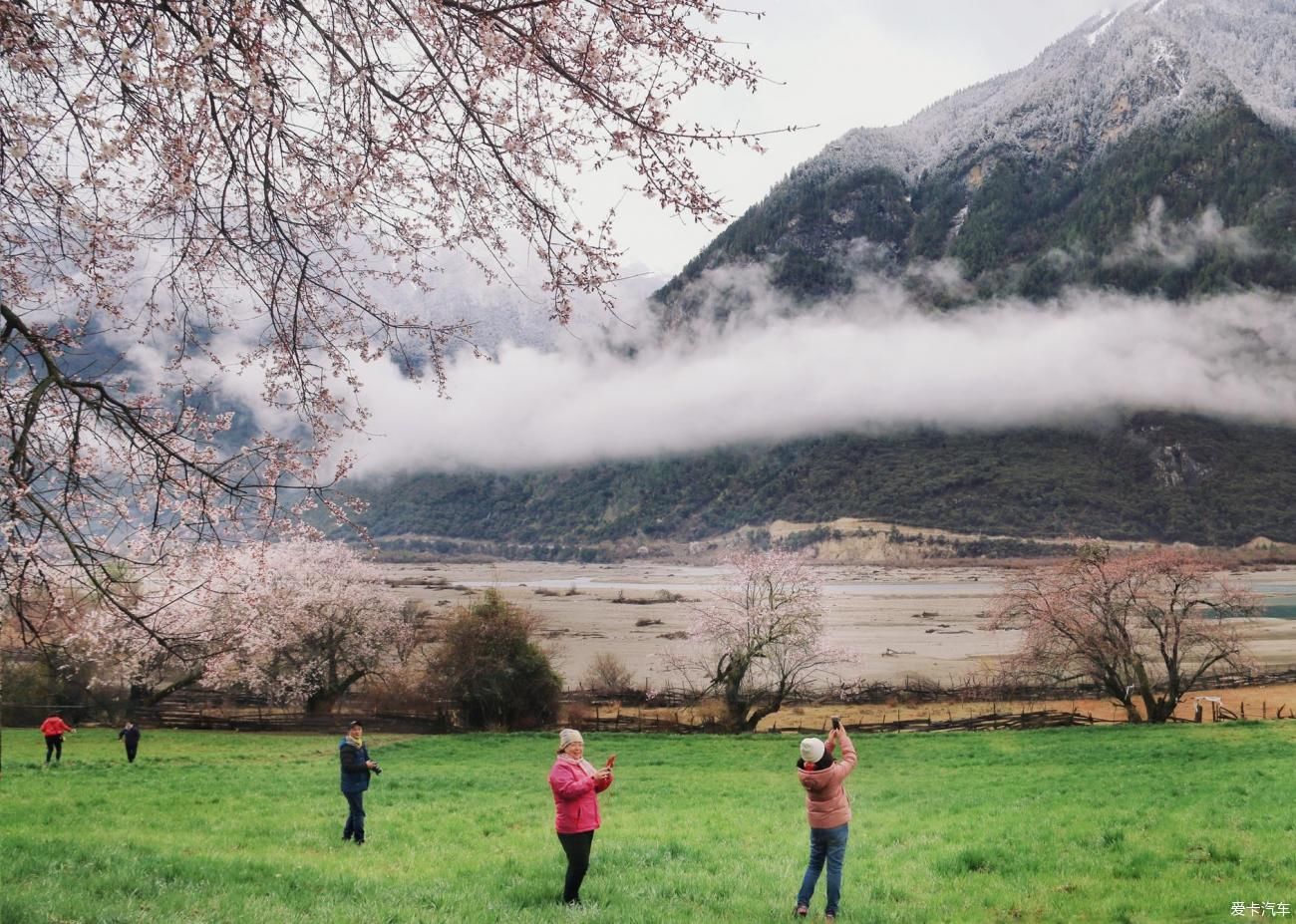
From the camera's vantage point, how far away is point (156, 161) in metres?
3.96

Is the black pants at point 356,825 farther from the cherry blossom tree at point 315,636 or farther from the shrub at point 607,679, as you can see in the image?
the shrub at point 607,679

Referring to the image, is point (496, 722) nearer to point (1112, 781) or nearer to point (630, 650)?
point (1112, 781)

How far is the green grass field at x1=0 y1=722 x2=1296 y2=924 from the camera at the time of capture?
5.76 meters

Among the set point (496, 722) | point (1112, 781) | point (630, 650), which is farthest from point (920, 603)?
point (1112, 781)

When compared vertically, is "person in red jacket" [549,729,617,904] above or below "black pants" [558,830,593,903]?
above

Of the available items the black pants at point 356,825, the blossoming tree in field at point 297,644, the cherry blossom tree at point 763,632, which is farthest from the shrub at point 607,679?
the black pants at point 356,825

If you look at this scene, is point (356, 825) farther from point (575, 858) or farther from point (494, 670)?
point (494, 670)

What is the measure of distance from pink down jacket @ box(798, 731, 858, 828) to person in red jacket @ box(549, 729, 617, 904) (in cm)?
148

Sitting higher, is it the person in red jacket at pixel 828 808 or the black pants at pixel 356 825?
the person in red jacket at pixel 828 808

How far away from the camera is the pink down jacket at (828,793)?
5617mm

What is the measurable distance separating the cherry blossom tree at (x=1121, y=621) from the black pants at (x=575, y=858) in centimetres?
2970

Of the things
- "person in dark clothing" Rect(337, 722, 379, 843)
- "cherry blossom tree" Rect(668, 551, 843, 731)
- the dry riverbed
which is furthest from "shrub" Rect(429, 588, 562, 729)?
"person in dark clothing" Rect(337, 722, 379, 843)

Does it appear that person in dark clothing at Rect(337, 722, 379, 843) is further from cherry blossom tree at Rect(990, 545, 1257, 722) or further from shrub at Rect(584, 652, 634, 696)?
shrub at Rect(584, 652, 634, 696)

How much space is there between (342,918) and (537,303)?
4.16 meters
